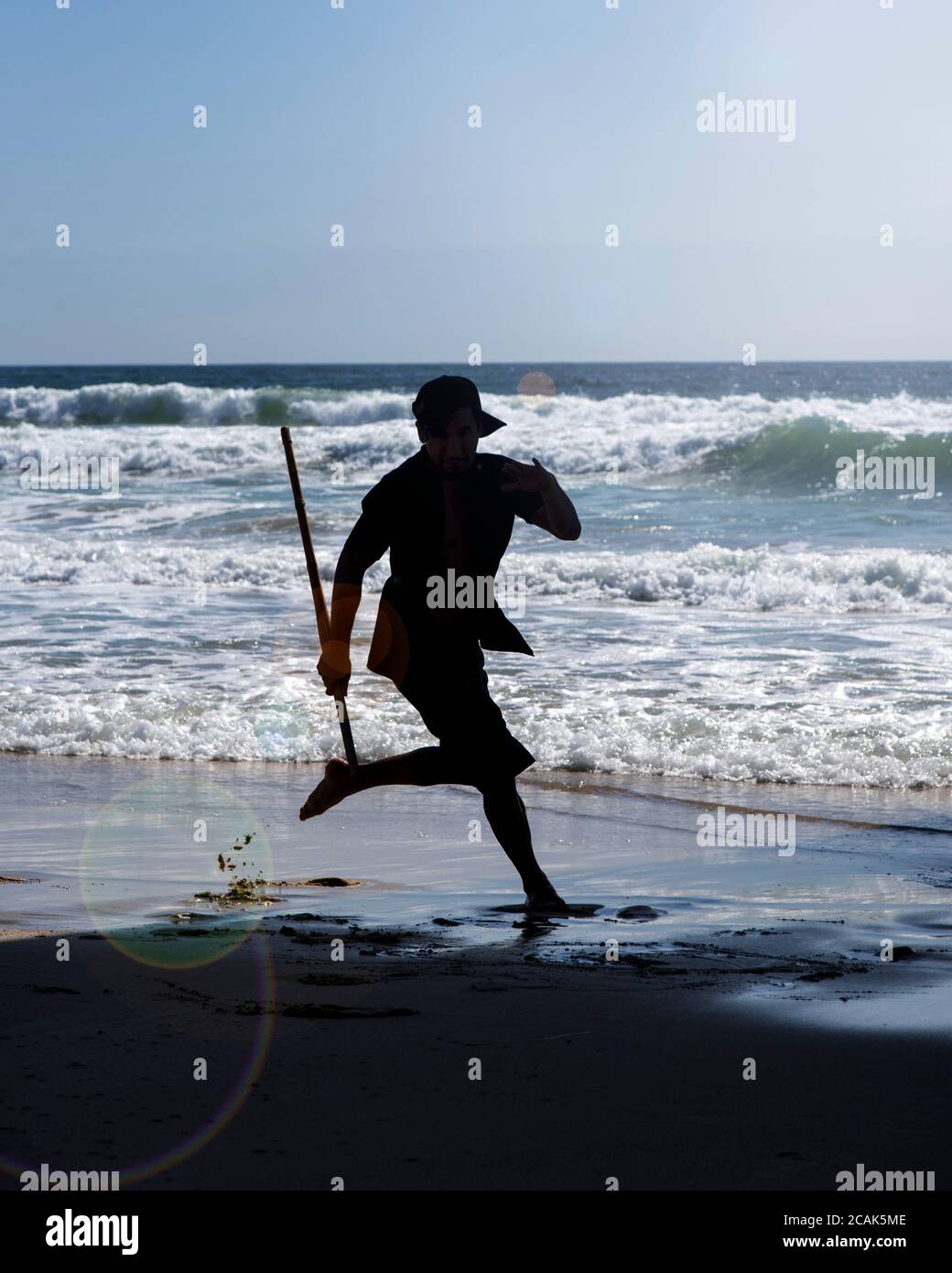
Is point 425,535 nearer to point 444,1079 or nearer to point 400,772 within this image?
point 400,772

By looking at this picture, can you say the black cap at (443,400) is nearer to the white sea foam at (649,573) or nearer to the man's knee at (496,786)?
the man's knee at (496,786)

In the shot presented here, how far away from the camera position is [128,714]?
8.41 meters

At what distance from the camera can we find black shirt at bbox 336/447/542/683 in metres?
4.38

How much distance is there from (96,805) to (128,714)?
5.99ft

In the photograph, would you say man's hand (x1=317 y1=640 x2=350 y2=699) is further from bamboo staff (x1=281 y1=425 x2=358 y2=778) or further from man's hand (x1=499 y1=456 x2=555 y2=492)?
man's hand (x1=499 y1=456 x2=555 y2=492)

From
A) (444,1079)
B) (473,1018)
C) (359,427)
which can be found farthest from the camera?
(359,427)

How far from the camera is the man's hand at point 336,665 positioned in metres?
4.30

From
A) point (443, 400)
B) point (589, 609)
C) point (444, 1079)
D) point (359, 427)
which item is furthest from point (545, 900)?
point (359, 427)

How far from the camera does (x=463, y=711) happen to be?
14.9ft

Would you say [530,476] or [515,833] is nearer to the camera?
[530,476]

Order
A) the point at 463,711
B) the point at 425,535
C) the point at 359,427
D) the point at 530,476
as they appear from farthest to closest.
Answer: the point at 359,427, the point at 463,711, the point at 425,535, the point at 530,476

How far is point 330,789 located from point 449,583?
89 centimetres

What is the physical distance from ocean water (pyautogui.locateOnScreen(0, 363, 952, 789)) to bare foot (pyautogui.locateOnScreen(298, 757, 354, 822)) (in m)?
2.85

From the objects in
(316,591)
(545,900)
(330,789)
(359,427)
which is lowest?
(545,900)
